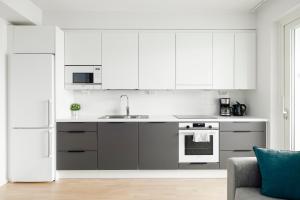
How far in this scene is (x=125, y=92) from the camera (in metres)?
4.97

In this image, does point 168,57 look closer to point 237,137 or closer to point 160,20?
point 160,20

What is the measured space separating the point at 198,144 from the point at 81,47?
2343mm

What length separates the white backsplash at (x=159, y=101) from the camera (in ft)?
16.3

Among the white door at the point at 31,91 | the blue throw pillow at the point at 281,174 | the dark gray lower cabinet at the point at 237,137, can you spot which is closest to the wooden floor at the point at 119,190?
the dark gray lower cabinet at the point at 237,137

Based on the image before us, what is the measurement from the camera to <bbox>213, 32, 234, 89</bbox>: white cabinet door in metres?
4.62

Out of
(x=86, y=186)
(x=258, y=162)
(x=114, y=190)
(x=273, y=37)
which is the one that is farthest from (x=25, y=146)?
(x=273, y=37)

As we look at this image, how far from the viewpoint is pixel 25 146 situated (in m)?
4.11

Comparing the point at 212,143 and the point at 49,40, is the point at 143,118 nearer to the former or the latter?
the point at 212,143

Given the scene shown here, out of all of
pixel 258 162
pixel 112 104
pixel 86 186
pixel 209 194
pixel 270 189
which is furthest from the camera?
pixel 112 104

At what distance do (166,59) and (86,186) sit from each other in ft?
7.35

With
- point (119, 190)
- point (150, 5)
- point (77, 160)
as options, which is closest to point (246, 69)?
point (150, 5)

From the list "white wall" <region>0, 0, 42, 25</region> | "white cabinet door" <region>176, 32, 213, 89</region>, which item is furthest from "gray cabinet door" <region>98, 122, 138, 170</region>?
"white wall" <region>0, 0, 42, 25</region>

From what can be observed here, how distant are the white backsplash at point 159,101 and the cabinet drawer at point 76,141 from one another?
2.43 ft

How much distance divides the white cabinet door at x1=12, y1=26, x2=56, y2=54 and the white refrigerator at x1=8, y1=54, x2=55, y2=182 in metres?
Answer: 0.10
